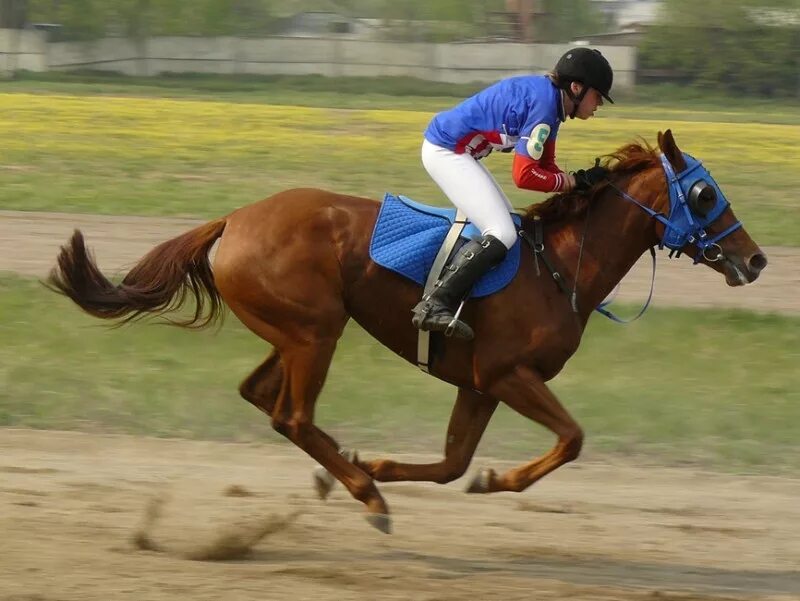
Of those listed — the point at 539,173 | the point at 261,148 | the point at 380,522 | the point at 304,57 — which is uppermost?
the point at 539,173

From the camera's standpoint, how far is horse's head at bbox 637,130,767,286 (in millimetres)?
5961

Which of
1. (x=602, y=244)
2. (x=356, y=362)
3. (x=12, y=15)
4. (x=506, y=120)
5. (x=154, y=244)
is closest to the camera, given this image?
(x=506, y=120)

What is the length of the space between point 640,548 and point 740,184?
37.5ft

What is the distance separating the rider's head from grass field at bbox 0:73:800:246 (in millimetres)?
8494

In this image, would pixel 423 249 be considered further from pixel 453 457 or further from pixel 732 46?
pixel 732 46

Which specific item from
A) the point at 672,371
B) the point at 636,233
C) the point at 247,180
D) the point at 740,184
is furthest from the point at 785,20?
the point at 636,233

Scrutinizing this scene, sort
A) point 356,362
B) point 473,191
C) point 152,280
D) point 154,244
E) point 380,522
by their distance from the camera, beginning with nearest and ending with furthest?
1. point 380,522
2. point 473,191
3. point 152,280
4. point 356,362
5. point 154,244

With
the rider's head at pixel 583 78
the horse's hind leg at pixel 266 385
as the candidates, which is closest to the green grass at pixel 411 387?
the horse's hind leg at pixel 266 385

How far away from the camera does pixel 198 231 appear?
247 inches

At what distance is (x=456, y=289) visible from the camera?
19.1ft

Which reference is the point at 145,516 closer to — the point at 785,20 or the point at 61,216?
the point at 61,216

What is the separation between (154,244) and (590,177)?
726cm

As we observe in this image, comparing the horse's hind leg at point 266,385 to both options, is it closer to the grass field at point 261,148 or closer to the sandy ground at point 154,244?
the sandy ground at point 154,244

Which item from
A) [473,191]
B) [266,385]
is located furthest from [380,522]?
[473,191]
